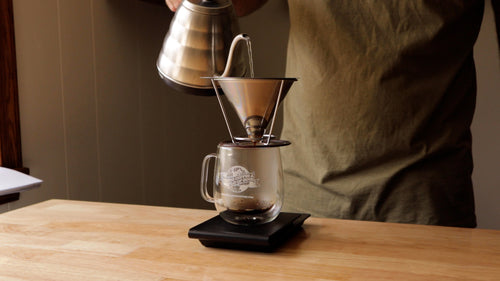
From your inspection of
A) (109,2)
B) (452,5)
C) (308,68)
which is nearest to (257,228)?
(308,68)

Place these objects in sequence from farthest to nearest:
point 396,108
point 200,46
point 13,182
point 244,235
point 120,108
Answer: point 120,108, point 13,182, point 396,108, point 200,46, point 244,235

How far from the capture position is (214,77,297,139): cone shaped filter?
2.50ft

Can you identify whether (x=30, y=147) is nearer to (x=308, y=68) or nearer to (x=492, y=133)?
(x=308, y=68)

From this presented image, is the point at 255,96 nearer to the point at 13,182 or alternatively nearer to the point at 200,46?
the point at 200,46

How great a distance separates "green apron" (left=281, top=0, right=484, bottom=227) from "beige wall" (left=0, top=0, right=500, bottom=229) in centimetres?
95

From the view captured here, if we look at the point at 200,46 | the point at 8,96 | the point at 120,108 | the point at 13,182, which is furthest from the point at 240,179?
the point at 120,108

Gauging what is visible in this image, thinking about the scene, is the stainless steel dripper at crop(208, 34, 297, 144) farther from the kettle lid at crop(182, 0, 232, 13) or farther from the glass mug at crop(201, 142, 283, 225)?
the kettle lid at crop(182, 0, 232, 13)

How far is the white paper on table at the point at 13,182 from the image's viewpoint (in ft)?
4.52

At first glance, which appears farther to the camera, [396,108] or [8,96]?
[8,96]

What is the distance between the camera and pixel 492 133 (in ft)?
8.63

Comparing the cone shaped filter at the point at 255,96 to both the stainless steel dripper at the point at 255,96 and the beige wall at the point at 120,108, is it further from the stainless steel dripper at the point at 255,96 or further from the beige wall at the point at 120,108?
the beige wall at the point at 120,108

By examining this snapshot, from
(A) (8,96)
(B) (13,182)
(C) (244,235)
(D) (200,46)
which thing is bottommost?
(B) (13,182)

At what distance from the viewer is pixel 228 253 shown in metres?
0.77

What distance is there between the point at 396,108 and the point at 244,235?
2.10 feet
